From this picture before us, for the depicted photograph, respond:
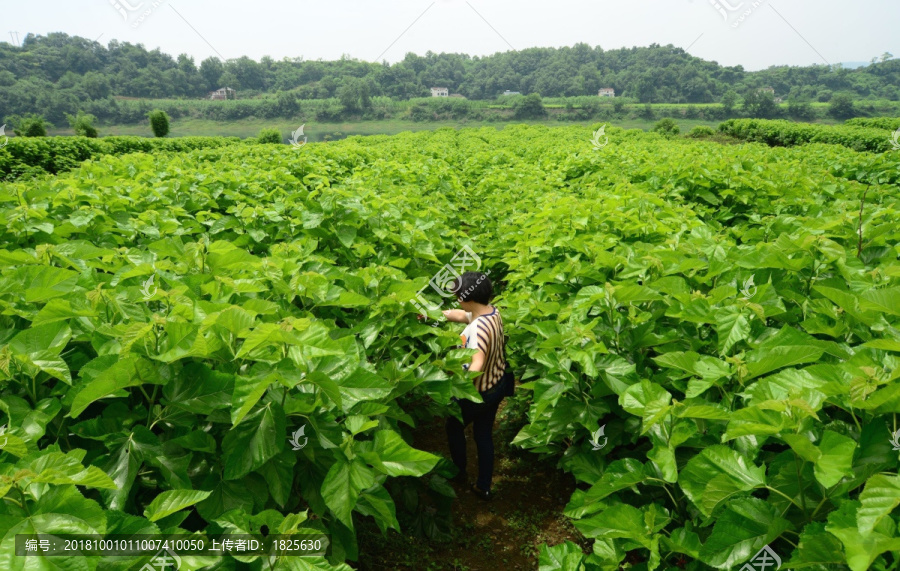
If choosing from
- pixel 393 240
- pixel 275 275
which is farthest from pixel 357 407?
pixel 393 240

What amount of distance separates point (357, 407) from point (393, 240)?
2.00 meters

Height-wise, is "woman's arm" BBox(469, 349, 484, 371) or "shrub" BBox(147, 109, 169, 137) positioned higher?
"shrub" BBox(147, 109, 169, 137)

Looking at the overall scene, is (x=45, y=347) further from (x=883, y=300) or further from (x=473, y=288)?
(x=883, y=300)

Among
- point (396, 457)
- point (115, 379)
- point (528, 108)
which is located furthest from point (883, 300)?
point (528, 108)

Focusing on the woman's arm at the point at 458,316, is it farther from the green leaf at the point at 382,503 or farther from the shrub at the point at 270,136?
the shrub at the point at 270,136

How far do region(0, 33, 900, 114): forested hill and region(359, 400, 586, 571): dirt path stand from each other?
55.0 meters

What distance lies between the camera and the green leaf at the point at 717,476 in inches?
54.9

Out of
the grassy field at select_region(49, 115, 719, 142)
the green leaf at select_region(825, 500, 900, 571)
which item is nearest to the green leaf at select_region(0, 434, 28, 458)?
the green leaf at select_region(825, 500, 900, 571)

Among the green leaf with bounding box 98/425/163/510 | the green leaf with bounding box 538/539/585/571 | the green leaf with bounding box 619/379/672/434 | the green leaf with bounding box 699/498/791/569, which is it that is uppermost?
the green leaf with bounding box 98/425/163/510

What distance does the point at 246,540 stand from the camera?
127 centimetres

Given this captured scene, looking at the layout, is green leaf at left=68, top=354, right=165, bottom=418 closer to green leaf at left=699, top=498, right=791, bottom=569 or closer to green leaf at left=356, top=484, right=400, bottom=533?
green leaf at left=356, top=484, right=400, bottom=533

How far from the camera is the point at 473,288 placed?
3344 millimetres

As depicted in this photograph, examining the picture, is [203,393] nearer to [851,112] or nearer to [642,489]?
[642,489]

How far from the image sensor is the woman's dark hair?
11.0 feet
